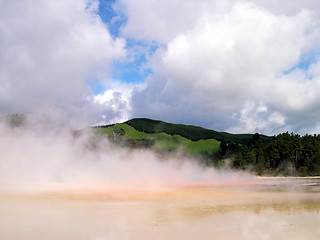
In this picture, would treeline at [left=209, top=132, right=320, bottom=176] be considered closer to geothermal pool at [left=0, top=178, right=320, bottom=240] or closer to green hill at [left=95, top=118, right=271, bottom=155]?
geothermal pool at [left=0, top=178, right=320, bottom=240]

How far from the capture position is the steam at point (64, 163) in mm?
30562

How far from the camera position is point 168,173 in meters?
46.3

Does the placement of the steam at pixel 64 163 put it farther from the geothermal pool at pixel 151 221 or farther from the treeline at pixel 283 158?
the treeline at pixel 283 158

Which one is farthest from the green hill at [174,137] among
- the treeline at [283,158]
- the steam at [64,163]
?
the steam at [64,163]

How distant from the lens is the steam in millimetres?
30562

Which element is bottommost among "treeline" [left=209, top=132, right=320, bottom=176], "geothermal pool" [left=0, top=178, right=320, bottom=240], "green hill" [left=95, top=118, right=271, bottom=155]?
"geothermal pool" [left=0, top=178, right=320, bottom=240]

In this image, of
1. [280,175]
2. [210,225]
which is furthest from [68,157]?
[280,175]

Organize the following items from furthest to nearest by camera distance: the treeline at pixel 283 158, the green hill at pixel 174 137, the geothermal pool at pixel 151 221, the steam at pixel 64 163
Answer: the green hill at pixel 174 137, the treeline at pixel 283 158, the steam at pixel 64 163, the geothermal pool at pixel 151 221

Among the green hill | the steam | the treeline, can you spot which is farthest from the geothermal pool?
the green hill

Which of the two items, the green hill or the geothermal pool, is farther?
the green hill

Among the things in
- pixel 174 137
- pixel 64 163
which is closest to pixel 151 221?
pixel 64 163

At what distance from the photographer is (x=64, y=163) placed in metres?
34.4

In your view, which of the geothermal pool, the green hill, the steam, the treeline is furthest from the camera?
the green hill

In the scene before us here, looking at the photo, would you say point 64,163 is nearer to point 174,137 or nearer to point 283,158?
point 283,158
